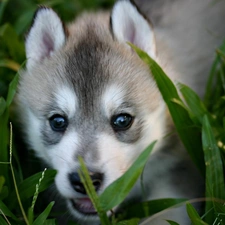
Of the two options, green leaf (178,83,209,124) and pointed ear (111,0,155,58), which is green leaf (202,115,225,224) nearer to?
green leaf (178,83,209,124)

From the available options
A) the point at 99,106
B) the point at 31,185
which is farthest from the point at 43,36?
the point at 31,185

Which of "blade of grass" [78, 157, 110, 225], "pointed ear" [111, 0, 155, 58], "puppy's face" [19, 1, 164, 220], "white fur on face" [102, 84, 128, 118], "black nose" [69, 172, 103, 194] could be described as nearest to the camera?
"blade of grass" [78, 157, 110, 225]

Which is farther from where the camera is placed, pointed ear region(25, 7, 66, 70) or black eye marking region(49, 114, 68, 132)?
pointed ear region(25, 7, 66, 70)

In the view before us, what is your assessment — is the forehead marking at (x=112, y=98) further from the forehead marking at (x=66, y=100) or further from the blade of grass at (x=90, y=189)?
the blade of grass at (x=90, y=189)

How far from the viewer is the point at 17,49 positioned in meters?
4.13

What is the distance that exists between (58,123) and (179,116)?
710 mm

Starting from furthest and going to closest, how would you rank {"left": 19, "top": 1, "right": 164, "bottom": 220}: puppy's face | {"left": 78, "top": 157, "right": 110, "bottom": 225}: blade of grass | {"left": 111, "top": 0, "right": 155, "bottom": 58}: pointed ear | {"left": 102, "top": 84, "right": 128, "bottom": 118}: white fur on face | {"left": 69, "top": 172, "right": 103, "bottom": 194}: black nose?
{"left": 111, "top": 0, "right": 155, "bottom": 58}: pointed ear → {"left": 102, "top": 84, "right": 128, "bottom": 118}: white fur on face → {"left": 19, "top": 1, "right": 164, "bottom": 220}: puppy's face → {"left": 69, "top": 172, "right": 103, "bottom": 194}: black nose → {"left": 78, "top": 157, "right": 110, "bottom": 225}: blade of grass

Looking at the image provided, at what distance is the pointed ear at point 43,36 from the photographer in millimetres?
3320

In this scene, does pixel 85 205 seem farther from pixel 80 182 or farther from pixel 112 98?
pixel 112 98

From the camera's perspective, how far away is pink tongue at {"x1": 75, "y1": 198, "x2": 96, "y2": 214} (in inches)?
121

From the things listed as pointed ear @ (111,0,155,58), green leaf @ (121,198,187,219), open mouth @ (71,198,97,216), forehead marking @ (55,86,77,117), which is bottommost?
green leaf @ (121,198,187,219)

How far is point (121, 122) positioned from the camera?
10.4 ft

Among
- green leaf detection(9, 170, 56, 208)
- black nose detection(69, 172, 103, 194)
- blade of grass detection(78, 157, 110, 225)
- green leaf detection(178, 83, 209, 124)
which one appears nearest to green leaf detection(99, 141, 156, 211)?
blade of grass detection(78, 157, 110, 225)

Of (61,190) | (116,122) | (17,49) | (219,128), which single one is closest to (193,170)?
(219,128)
